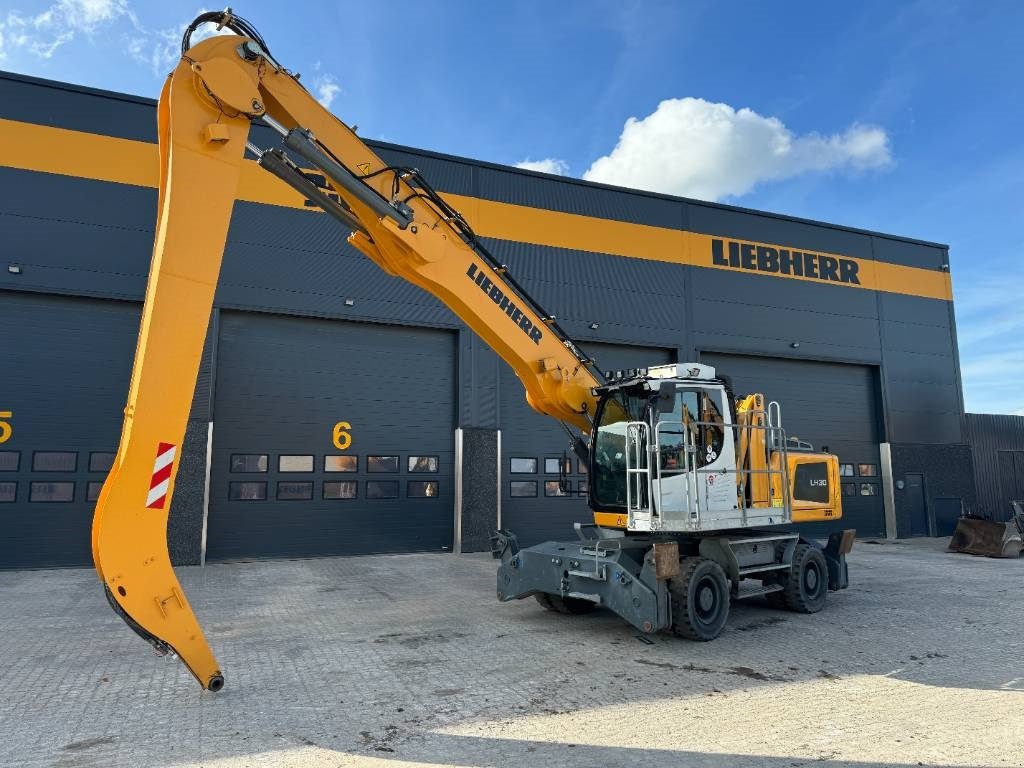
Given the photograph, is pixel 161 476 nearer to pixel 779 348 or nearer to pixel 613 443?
pixel 613 443

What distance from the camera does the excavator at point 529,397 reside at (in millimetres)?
4828

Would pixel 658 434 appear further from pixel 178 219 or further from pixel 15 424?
pixel 15 424

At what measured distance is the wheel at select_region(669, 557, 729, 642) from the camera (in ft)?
23.3

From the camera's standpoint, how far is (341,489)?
14.2 metres

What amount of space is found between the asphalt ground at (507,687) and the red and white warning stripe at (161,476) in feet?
5.27

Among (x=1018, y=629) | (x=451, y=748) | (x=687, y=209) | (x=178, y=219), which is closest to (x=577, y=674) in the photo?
(x=451, y=748)

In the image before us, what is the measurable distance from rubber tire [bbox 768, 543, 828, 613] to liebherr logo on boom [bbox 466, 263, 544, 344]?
4.65 metres

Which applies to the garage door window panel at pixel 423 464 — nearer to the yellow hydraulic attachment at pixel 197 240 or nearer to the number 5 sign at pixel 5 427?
the number 5 sign at pixel 5 427

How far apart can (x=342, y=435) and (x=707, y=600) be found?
915 cm

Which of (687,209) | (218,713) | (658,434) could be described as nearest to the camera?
(218,713)

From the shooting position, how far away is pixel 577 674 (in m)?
6.00

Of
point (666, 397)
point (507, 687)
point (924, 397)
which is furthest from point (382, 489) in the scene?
point (924, 397)

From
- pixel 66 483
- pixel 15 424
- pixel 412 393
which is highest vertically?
pixel 412 393

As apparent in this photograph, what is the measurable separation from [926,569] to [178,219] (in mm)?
14181
